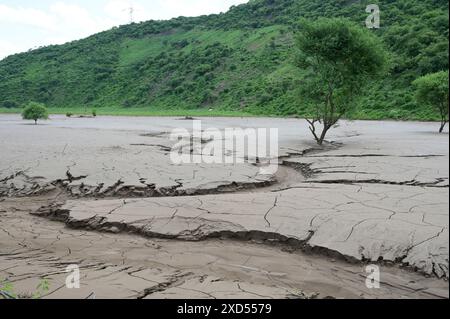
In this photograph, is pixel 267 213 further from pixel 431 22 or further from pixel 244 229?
pixel 431 22

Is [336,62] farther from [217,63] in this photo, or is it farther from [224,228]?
[217,63]

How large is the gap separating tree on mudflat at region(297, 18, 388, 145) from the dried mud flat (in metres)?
5.76

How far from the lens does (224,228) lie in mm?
5961

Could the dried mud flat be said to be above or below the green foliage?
below

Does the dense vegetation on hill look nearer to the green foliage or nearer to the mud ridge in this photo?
the green foliage

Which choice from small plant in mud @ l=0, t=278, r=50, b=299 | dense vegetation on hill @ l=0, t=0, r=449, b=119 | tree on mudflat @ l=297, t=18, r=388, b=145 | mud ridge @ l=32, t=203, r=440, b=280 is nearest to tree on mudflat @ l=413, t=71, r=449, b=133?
tree on mudflat @ l=297, t=18, r=388, b=145

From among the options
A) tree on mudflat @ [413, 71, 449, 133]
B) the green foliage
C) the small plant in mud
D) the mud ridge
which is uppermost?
the green foliage

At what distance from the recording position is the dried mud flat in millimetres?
4262

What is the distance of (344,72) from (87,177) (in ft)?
33.2

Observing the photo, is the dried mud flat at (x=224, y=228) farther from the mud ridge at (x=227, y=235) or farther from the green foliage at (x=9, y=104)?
the green foliage at (x=9, y=104)

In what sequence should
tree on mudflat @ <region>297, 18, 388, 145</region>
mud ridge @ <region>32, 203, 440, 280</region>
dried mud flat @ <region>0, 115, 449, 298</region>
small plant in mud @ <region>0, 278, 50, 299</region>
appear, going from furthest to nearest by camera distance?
tree on mudflat @ <region>297, 18, 388, 145</region>
mud ridge @ <region>32, 203, 440, 280</region>
dried mud flat @ <region>0, 115, 449, 298</region>
small plant in mud @ <region>0, 278, 50, 299</region>

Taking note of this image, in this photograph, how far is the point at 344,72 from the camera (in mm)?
15508

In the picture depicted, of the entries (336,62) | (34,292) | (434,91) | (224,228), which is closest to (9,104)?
(336,62)

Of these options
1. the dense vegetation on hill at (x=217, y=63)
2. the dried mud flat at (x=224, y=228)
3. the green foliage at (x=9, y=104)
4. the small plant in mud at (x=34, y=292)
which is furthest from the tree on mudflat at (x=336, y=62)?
the green foliage at (x=9, y=104)
